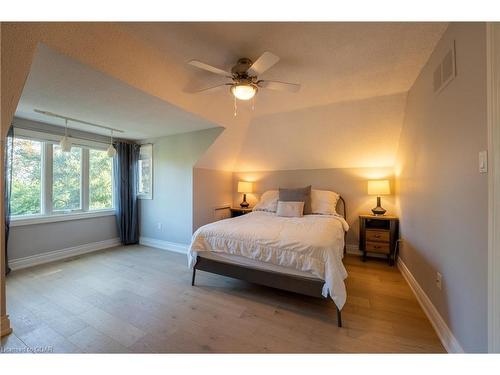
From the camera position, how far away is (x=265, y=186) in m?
4.22

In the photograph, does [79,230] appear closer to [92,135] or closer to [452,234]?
[92,135]

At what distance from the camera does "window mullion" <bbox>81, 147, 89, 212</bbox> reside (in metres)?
3.48

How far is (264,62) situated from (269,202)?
2.50 meters

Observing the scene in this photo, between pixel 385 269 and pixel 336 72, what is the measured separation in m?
2.69

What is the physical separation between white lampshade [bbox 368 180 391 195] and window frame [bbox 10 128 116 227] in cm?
481

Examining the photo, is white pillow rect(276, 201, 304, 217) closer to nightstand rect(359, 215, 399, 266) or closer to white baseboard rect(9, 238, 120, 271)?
nightstand rect(359, 215, 399, 266)

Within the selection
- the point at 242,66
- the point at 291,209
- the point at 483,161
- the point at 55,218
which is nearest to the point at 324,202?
the point at 291,209

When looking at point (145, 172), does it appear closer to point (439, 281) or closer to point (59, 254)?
point (59, 254)

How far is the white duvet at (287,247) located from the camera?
165cm

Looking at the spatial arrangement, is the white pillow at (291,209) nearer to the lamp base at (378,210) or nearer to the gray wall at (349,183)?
the gray wall at (349,183)

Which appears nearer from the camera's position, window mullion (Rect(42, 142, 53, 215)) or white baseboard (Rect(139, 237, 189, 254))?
window mullion (Rect(42, 142, 53, 215))

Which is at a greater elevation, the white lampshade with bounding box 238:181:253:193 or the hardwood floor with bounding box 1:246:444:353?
the white lampshade with bounding box 238:181:253:193

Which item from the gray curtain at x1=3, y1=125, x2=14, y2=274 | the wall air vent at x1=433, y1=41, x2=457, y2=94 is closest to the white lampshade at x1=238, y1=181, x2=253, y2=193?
the wall air vent at x1=433, y1=41, x2=457, y2=94

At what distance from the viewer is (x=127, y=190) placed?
392 centimetres
